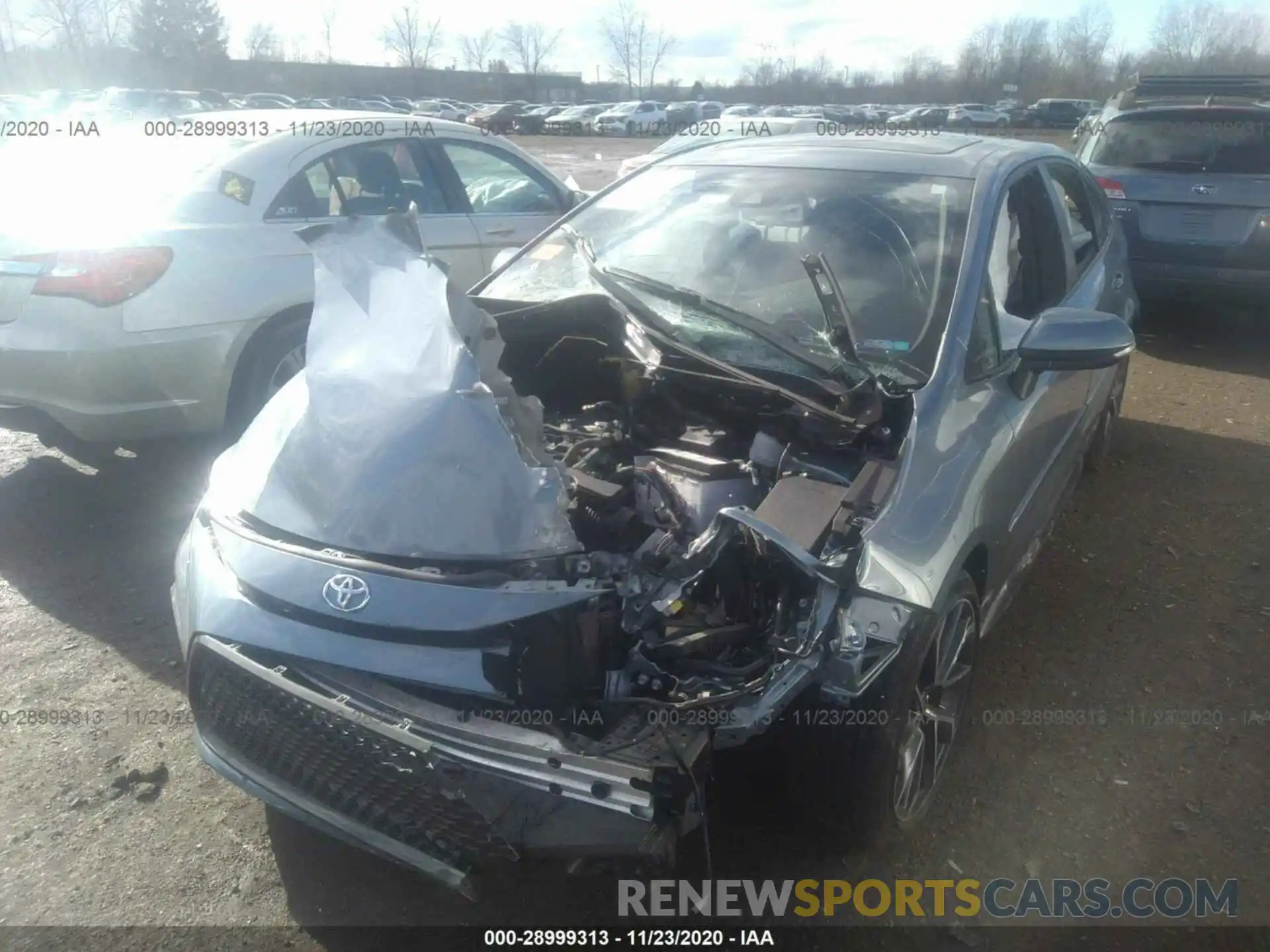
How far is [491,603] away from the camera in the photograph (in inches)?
83.8

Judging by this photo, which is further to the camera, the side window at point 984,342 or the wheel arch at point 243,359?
the wheel arch at point 243,359

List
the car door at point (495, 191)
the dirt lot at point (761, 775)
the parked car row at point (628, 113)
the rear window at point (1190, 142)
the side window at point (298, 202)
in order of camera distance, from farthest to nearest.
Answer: the parked car row at point (628, 113), the rear window at point (1190, 142), the car door at point (495, 191), the side window at point (298, 202), the dirt lot at point (761, 775)

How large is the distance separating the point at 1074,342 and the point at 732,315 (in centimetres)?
102

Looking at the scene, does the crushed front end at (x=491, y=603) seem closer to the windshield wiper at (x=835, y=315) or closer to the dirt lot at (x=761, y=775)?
the windshield wiper at (x=835, y=315)

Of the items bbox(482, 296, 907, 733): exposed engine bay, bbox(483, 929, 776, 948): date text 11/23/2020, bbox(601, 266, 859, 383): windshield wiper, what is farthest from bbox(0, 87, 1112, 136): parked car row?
bbox(483, 929, 776, 948): date text 11/23/2020

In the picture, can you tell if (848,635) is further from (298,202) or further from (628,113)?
(628,113)

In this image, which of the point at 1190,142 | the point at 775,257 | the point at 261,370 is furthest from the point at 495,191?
the point at 1190,142

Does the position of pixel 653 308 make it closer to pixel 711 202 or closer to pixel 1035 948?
pixel 711 202

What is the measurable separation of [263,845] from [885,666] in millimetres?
1748

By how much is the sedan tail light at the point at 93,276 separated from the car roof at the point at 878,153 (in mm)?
2381

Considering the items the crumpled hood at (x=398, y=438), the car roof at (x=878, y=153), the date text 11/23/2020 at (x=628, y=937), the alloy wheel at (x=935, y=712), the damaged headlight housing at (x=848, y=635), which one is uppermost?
the car roof at (x=878, y=153)

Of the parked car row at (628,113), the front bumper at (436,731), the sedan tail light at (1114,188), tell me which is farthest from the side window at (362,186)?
the parked car row at (628,113)

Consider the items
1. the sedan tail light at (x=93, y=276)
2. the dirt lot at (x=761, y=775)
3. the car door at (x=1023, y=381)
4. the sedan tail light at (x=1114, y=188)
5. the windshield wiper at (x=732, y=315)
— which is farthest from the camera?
the sedan tail light at (x=1114, y=188)

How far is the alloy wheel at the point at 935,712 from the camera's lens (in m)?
2.54
